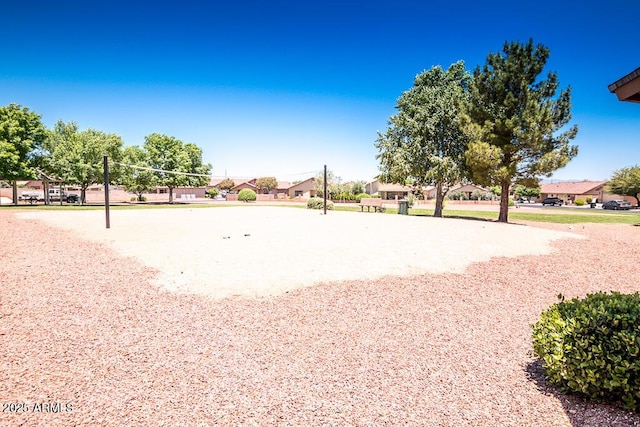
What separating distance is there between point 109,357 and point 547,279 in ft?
27.9

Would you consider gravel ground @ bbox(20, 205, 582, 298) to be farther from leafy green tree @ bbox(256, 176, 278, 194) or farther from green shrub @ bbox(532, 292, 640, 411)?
leafy green tree @ bbox(256, 176, 278, 194)

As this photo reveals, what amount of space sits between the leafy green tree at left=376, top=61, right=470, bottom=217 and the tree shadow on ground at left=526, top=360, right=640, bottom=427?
2187 cm

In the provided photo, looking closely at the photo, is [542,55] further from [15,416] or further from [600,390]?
[15,416]

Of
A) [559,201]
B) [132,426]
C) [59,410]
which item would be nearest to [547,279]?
[132,426]

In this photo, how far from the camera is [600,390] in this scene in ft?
10.2

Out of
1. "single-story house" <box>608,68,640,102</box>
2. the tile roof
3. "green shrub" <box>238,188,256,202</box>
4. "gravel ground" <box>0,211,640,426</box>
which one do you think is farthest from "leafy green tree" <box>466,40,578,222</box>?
the tile roof

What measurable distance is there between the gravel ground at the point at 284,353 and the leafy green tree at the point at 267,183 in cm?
8050

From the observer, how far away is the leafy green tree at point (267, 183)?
87375 mm

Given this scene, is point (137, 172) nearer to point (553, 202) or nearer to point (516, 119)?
point (516, 119)

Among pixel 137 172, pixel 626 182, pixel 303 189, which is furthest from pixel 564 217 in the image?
pixel 303 189

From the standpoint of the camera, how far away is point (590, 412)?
3039 mm

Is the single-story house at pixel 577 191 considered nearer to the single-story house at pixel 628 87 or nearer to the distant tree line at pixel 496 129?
the distant tree line at pixel 496 129

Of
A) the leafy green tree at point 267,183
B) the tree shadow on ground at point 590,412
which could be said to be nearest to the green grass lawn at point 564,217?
the tree shadow on ground at point 590,412

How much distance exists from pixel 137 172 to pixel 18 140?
13.1 meters
